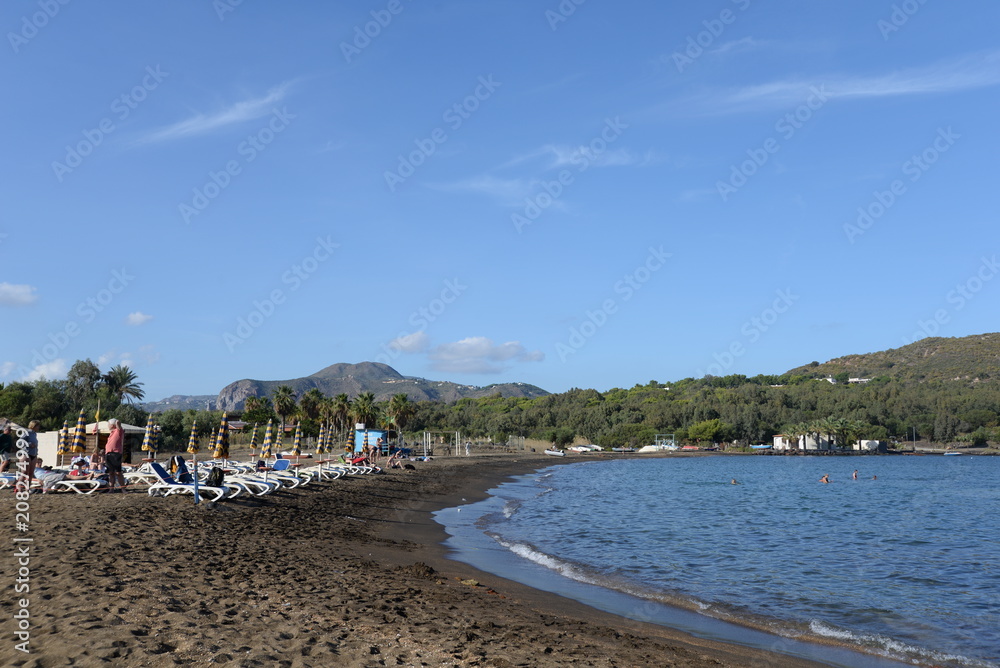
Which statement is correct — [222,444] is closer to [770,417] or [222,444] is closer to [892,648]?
[892,648]

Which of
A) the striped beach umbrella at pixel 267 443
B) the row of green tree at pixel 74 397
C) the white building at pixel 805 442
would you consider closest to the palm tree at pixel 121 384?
the row of green tree at pixel 74 397

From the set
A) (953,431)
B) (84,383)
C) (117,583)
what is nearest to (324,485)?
(117,583)

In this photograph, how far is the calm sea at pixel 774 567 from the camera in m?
11.2

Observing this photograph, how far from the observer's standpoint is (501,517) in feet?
85.3

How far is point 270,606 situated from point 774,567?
12683mm

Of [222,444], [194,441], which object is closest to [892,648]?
[222,444]

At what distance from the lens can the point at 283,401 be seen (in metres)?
78.3

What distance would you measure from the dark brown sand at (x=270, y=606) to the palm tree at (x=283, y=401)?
63522 millimetres

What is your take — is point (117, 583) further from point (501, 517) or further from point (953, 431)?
point (953, 431)

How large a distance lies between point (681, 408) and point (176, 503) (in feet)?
467

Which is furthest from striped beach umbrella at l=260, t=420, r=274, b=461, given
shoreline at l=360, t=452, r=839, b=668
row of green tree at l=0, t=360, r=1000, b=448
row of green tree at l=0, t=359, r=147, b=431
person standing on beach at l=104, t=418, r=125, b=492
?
row of green tree at l=0, t=360, r=1000, b=448

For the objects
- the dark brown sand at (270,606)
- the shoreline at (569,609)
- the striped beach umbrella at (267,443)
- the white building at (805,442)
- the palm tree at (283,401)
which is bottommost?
the white building at (805,442)

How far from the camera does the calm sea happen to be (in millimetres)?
11156

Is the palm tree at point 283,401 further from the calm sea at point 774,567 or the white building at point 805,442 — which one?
the white building at point 805,442
